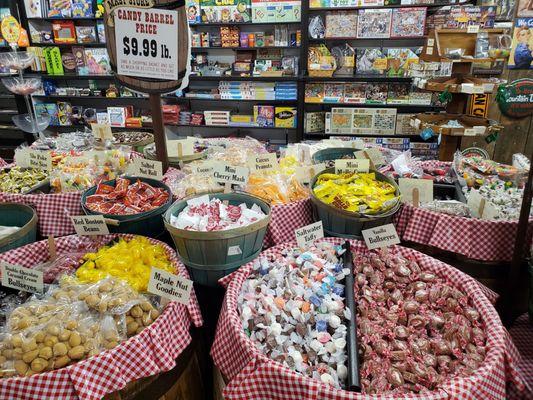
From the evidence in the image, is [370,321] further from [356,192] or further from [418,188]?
[418,188]

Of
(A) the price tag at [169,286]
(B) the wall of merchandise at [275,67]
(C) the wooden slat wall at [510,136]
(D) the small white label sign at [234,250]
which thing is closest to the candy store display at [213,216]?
(D) the small white label sign at [234,250]

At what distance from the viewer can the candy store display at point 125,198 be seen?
6.67ft

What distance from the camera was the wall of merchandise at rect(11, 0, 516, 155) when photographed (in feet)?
14.8

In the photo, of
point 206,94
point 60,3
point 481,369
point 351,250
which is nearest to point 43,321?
point 351,250

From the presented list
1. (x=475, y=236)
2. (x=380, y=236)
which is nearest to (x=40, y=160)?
(x=380, y=236)

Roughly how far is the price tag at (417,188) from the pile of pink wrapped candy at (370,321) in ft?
1.49

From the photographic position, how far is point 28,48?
5.32 metres

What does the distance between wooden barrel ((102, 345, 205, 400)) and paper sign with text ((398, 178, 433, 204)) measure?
54.6 inches

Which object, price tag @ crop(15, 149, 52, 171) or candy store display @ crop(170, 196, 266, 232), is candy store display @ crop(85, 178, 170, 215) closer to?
candy store display @ crop(170, 196, 266, 232)

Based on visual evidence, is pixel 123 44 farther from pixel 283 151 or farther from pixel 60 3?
pixel 60 3

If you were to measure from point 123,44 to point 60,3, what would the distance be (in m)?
4.19

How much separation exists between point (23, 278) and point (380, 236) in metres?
1.55

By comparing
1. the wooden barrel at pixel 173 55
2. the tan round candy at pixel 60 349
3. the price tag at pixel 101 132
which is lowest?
the tan round candy at pixel 60 349

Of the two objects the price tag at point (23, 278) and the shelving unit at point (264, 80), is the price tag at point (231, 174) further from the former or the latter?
the shelving unit at point (264, 80)
